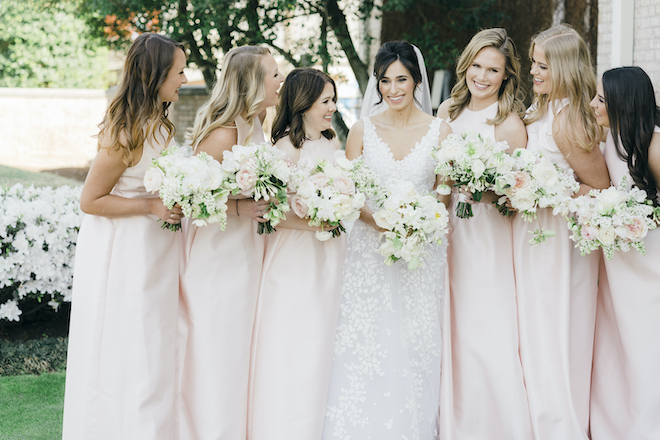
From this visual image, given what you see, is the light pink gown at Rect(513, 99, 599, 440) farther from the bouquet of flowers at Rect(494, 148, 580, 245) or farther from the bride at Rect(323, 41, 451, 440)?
the bride at Rect(323, 41, 451, 440)

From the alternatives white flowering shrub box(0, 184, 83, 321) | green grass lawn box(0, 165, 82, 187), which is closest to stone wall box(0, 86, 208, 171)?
green grass lawn box(0, 165, 82, 187)

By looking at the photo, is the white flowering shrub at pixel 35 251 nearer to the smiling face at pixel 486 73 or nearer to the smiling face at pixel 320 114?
the smiling face at pixel 320 114

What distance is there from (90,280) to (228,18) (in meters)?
7.16

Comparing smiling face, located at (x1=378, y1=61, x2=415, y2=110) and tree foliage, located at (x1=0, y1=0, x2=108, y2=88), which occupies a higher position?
tree foliage, located at (x1=0, y1=0, x2=108, y2=88)

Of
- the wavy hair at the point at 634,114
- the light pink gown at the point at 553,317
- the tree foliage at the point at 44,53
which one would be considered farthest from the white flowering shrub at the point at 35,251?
the tree foliage at the point at 44,53

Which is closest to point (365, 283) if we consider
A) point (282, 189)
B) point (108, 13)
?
point (282, 189)

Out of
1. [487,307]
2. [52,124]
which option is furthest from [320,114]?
[52,124]

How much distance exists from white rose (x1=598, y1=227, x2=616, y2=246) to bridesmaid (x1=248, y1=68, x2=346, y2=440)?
154 centimetres

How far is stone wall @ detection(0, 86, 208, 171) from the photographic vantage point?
50.4 feet

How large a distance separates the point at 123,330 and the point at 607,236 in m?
2.79

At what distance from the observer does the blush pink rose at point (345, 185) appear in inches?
141

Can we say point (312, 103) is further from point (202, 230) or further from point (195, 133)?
point (202, 230)

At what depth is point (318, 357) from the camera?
393 cm

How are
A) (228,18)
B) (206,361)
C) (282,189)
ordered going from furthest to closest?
1. (228,18)
2. (206,361)
3. (282,189)
